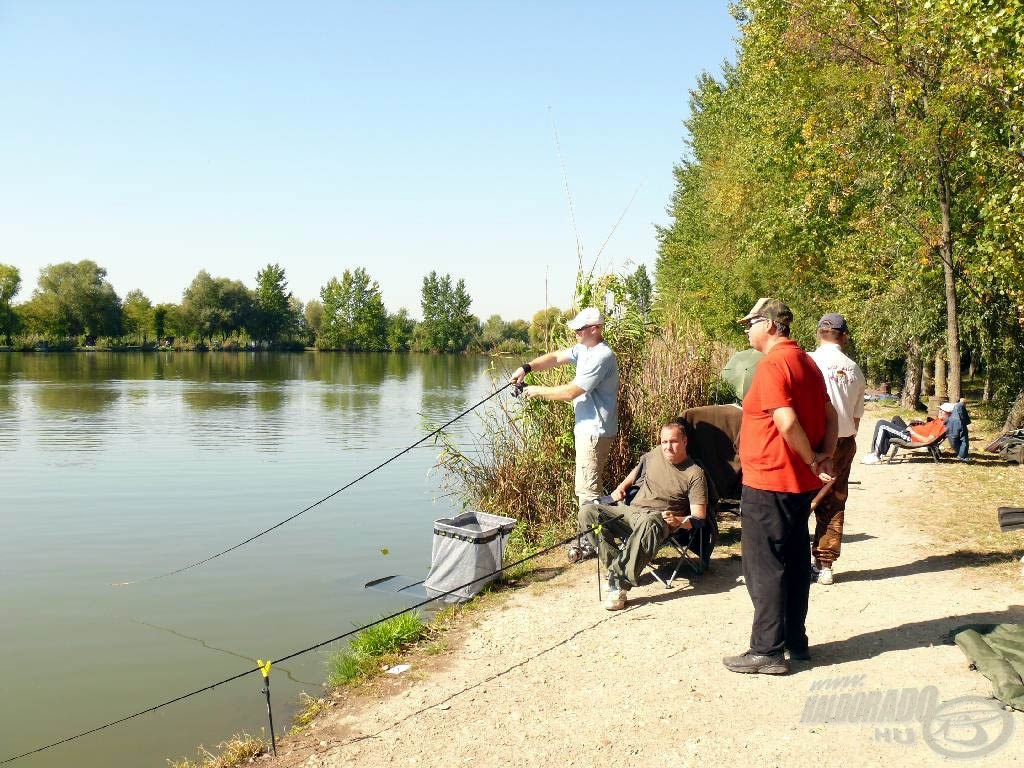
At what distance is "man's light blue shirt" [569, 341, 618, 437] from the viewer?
6859 millimetres

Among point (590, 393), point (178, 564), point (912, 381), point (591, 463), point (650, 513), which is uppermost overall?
point (590, 393)

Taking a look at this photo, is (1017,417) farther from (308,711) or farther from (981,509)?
(308,711)

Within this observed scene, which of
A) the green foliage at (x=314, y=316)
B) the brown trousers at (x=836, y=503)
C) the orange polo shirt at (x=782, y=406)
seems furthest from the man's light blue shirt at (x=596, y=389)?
the green foliage at (x=314, y=316)

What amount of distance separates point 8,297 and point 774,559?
102 m

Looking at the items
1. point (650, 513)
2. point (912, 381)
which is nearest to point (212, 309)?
point (912, 381)

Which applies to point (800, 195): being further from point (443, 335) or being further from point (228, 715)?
point (443, 335)

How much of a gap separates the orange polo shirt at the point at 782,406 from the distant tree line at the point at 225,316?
74230mm

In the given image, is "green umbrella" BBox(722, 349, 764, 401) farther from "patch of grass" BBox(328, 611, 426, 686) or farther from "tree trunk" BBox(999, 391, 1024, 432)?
"tree trunk" BBox(999, 391, 1024, 432)

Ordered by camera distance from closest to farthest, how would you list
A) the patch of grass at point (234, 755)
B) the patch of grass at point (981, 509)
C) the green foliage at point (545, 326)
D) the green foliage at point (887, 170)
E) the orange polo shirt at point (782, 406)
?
1. the orange polo shirt at point (782, 406)
2. the patch of grass at point (234, 755)
3. the patch of grass at point (981, 509)
4. the green foliage at point (545, 326)
5. the green foliage at point (887, 170)

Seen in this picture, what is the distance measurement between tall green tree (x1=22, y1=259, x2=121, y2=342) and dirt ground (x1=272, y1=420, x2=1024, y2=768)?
96.3 metres

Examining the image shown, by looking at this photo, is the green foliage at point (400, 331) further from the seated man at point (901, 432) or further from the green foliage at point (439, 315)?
the seated man at point (901, 432)

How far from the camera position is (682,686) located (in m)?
4.81

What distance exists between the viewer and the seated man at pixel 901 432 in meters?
12.9

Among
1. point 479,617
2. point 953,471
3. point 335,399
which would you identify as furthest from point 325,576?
point 335,399
